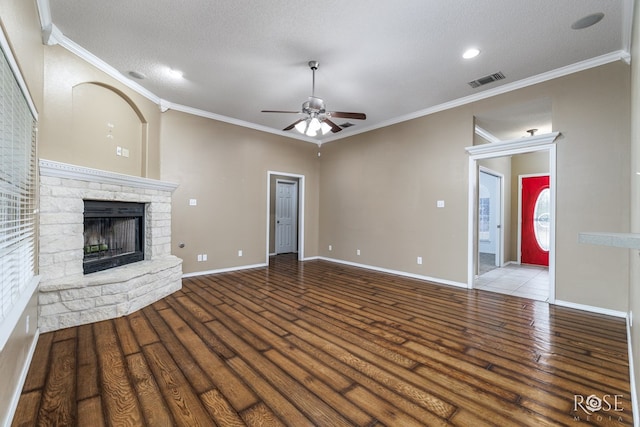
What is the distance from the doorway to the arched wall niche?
667 centimetres

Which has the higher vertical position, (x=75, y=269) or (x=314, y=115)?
(x=314, y=115)

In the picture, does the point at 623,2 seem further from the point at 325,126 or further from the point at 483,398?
the point at 483,398

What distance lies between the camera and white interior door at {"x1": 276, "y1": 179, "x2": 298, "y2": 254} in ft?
A: 25.1

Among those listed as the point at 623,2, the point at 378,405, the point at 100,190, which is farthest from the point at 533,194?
the point at 100,190

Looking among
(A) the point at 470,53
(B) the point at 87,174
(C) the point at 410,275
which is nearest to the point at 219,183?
(B) the point at 87,174

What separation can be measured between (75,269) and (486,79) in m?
5.57

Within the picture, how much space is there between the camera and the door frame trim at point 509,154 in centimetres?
359

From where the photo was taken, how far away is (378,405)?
1.72 m

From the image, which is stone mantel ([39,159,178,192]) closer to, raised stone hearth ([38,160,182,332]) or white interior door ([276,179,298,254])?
raised stone hearth ([38,160,182,332])

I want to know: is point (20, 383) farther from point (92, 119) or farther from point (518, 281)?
point (518, 281)

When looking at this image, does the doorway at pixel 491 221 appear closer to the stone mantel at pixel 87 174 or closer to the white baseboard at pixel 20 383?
the stone mantel at pixel 87 174

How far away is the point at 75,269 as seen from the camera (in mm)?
3029

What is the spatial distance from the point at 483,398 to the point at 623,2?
3.43m

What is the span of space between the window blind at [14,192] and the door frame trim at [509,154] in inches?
193
